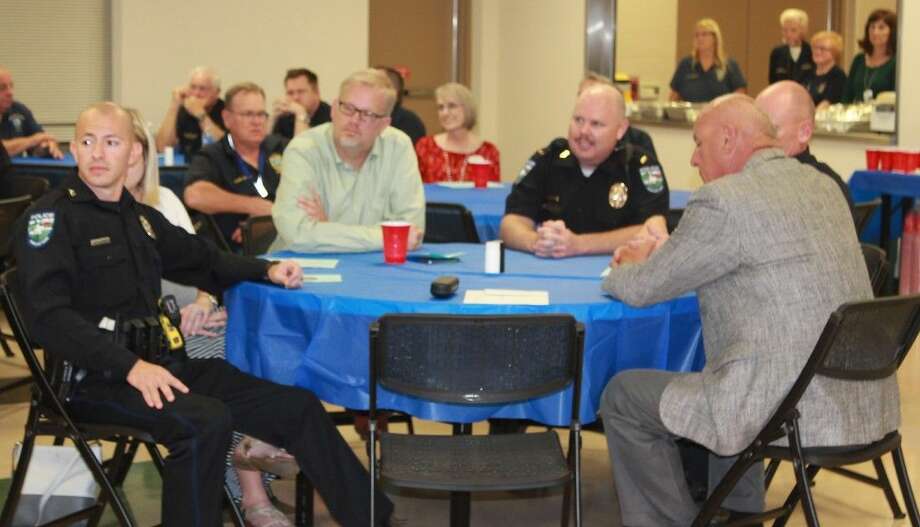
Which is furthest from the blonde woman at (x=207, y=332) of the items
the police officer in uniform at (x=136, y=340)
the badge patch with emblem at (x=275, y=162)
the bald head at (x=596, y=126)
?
the badge patch with emblem at (x=275, y=162)

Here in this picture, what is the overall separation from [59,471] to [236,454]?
553mm

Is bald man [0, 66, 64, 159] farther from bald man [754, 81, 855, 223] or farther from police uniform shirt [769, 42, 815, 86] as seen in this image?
police uniform shirt [769, 42, 815, 86]

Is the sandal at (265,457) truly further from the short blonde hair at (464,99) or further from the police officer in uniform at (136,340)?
the short blonde hair at (464,99)

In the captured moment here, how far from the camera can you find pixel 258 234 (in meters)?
4.86

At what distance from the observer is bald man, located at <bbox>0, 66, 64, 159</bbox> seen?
830cm

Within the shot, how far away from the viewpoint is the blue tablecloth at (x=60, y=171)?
7.64 meters

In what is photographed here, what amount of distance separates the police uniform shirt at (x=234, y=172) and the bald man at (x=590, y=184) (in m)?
1.75

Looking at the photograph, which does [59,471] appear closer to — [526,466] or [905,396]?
[526,466]

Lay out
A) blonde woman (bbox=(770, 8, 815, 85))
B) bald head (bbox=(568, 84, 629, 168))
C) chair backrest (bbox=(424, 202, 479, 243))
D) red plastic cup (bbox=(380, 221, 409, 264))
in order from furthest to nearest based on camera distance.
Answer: blonde woman (bbox=(770, 8, 815, 85)) → chair backrest (bbox=(424, 202, 479, 243)) → bald head (bbox=(568, 84, 629, 168)) → red plastic cup (bbox=(380, 221, 409, 264))

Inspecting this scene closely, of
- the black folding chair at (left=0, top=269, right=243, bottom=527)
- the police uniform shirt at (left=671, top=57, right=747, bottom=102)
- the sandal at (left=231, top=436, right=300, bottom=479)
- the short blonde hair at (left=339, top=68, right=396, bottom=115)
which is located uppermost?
the police uniform shirt at (left=671, top=57, right=747, bottom=102)

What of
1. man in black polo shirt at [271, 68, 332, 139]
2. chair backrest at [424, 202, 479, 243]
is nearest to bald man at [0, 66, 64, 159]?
man in black polo shirt at [271, 68, 332, 139]

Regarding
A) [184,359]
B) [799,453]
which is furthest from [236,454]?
[799,453]

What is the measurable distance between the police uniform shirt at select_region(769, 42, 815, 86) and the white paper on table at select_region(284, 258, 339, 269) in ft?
22.0

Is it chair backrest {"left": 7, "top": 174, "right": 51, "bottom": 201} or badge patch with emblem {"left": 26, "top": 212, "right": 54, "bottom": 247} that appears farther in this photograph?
chair backrest {"left": 7, "top": 174, "right": 51, "bottom": 201}
